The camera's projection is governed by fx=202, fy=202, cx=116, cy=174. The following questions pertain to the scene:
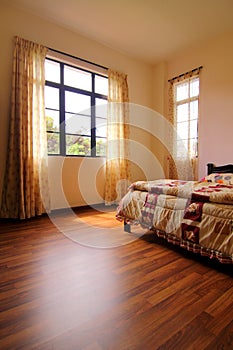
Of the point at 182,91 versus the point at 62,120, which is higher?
the point at 182,91

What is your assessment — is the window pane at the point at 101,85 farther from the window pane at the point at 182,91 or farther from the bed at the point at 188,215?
the bed at the point at 188,215

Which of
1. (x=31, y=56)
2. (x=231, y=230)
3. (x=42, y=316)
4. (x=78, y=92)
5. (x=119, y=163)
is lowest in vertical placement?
(x=42, y=316)

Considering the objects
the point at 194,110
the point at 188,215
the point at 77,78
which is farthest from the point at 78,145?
the point at 188,215

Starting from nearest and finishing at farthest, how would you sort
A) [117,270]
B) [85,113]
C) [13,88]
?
[117,270] → [13,88] → [85,113]

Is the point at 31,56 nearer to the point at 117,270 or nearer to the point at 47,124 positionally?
the point at 47,124

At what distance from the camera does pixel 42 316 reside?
3.70ft

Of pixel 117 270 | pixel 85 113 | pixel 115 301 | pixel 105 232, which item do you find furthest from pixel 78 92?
pixel 115 301

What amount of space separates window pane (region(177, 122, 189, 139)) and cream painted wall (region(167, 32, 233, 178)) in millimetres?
296

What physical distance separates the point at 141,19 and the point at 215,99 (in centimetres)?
179

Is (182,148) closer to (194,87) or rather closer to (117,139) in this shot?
(194,87)

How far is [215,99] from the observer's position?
11.7 feet

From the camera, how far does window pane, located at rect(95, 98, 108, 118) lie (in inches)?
152

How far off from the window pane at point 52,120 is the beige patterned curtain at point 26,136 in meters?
0.23

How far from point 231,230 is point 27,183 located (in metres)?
2.56
